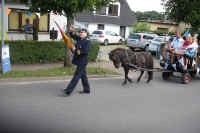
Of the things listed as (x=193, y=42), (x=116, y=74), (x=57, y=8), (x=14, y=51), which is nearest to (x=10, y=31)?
(x=14, y=51)

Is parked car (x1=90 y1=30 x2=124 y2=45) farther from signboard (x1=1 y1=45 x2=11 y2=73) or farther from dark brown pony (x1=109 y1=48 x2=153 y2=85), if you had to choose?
signboard (x1=1 y1=45 x2=11 y2=73)

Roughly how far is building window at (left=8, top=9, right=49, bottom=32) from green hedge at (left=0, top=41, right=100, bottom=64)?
21.4ft

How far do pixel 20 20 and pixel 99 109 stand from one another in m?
13.9

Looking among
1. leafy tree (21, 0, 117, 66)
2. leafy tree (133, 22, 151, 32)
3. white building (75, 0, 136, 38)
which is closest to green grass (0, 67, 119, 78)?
leafy tree (21, 0, 117, 66)

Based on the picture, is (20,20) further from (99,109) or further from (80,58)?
(99,109)

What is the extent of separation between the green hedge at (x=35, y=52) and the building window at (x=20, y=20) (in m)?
6.52

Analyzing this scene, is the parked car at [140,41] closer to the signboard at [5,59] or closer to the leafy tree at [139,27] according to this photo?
the leafy tree at [139,27]

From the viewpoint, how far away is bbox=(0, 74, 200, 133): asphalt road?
17.4 feet

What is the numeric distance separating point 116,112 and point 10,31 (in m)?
13.8

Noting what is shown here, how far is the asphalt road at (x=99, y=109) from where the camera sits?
17.4 ft

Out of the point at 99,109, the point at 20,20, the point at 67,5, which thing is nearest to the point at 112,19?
the point at 20,20

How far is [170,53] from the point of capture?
9.85 metres

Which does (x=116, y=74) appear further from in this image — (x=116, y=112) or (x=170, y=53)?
(x=116, y=112)

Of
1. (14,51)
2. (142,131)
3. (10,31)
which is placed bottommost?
(142,131)
